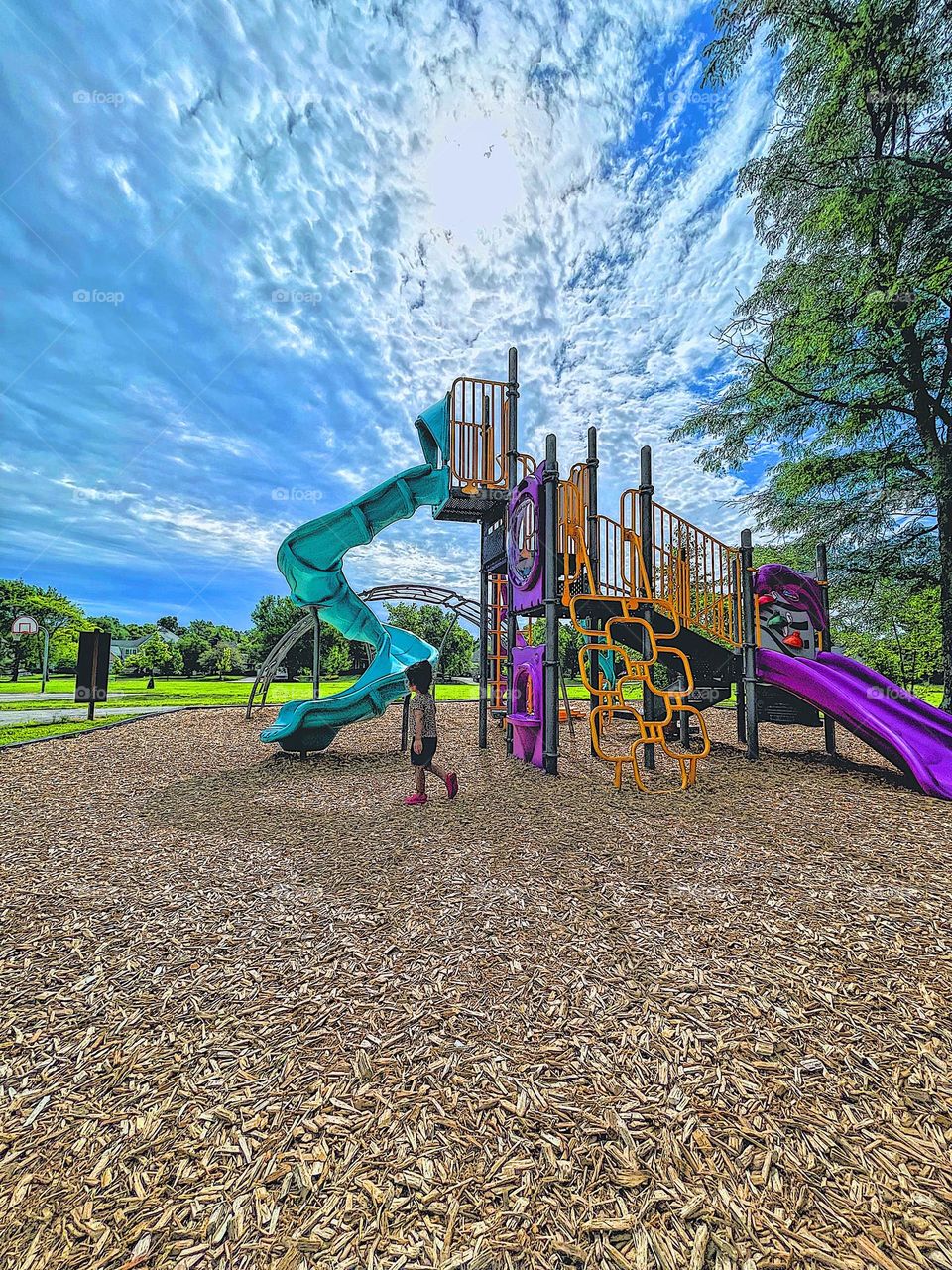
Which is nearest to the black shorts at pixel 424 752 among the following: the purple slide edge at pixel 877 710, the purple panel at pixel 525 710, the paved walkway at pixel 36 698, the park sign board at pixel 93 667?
the purple panel at pixel 525 710

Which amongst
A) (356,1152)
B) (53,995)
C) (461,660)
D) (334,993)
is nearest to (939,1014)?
(356,1152)

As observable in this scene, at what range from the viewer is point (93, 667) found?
12195 millimetres

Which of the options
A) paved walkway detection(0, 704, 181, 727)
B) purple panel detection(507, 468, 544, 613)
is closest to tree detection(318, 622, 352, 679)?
paved walkway detection(0, 704, 181, 727)

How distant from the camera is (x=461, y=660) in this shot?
4134 cm

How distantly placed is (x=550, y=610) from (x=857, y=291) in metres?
9.23

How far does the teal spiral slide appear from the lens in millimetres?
8242

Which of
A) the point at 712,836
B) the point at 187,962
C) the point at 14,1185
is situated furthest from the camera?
the point at 712,836

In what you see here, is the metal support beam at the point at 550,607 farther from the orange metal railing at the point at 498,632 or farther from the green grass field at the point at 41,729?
the green grass field at the point at 41,729

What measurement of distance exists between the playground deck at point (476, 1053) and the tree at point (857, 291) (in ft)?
36.3

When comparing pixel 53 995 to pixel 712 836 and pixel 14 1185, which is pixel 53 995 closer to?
pixel 14 1185

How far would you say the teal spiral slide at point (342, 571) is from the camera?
8.24 metres

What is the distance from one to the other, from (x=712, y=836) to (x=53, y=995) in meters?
4.65

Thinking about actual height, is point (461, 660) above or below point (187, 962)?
above

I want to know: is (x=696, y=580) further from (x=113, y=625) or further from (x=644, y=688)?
(x=113, y=625)
